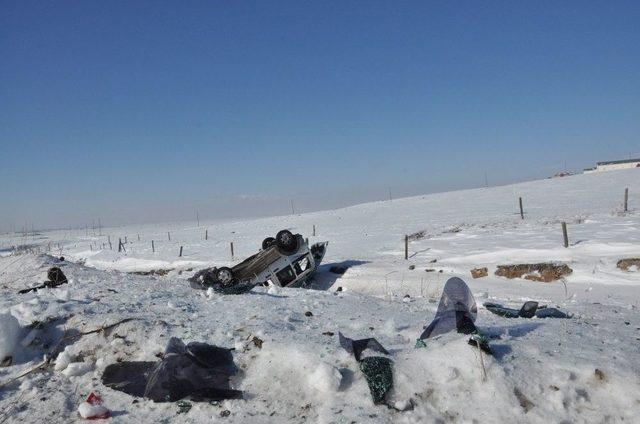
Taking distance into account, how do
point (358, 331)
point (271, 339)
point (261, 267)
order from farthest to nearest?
point (261, 267) → point (358, 331) → point (271, 339)

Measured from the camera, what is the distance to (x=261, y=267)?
43.5ft

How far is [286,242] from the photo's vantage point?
13.8 metres

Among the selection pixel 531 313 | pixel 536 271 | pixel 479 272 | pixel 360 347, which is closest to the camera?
pixel 360 347

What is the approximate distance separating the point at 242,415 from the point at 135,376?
3.99 feet

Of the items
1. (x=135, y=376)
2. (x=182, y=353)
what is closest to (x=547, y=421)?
(x=182, y=353)

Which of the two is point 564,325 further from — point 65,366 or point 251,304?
point 65,366

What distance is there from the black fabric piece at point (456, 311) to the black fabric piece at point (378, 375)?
799 mm

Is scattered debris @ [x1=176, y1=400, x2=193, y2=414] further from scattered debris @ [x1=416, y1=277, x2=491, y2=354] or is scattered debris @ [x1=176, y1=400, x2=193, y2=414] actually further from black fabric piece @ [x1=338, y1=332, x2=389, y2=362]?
scattered debris @ [x1=416, y1=277, x2=491, y2=354]

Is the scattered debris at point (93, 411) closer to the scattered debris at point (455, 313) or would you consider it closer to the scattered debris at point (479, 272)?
the scattered debris at point (455, 313)

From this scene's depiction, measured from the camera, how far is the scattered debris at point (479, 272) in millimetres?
14539

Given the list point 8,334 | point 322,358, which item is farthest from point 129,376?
point 322,358

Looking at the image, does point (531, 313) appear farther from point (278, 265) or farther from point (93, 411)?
point (278, 265)

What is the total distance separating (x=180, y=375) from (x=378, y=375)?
1.66 m

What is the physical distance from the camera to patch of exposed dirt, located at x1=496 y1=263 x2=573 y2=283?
1345 cm
